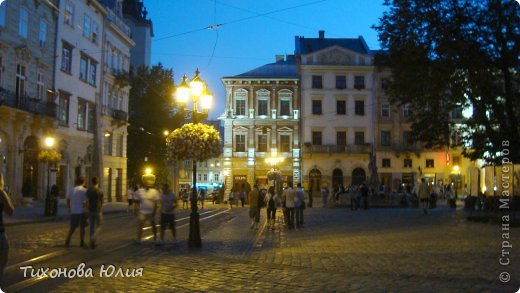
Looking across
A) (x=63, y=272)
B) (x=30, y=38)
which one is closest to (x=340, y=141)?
(x=30, y=38)

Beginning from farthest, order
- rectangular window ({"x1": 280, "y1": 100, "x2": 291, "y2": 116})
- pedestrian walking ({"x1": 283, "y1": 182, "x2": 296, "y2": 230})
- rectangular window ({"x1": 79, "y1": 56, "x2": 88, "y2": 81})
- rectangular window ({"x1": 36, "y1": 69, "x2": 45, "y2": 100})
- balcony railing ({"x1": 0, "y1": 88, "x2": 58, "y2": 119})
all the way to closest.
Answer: rectangular window ({"x1": 280, "y1": 100, "x2": 291, "y2": 116}), rectangular window ({"x1": 79, "y1": 56, "x2": 88, "y2": 81}), rectangular window ({"x1": 36, "y1": 69, "x2": 45, "y2": 100}), balcony railing ({"x1": 0, "y1": 88, "x2": 58, "y2": 119}), pedestrian walking ({"x1": 283, "y1": 182, "x2": 296, "y2": 230})

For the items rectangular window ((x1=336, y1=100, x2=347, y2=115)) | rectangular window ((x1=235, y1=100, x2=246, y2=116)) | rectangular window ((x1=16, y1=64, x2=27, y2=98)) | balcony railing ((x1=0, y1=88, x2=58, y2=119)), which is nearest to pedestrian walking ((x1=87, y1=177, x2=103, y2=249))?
balcony railing ((x1=0, y1=88, x2=58, y2=119))

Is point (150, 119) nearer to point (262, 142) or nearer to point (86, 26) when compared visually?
point (262, 142)

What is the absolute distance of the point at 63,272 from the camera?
9.35 meters

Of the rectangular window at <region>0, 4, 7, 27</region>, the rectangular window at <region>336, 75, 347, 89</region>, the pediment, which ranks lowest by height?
the rectangular window at <region>0, 4, 7, 27</region>

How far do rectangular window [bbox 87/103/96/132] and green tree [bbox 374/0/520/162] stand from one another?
80.7 ft

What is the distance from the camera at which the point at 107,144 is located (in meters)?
45.0

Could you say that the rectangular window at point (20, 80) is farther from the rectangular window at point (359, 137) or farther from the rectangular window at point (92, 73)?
the rectangular window at point (359, 137)

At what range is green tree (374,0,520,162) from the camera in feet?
69.6

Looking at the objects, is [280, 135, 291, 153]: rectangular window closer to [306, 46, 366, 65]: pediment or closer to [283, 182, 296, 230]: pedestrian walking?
[306, 46, 366, 65]: pediment

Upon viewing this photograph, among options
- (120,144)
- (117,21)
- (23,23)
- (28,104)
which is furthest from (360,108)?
(23,23)

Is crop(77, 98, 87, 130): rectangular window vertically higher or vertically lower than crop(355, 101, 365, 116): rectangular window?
lower

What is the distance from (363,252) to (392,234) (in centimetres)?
445

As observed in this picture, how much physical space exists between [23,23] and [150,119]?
1028 inches
